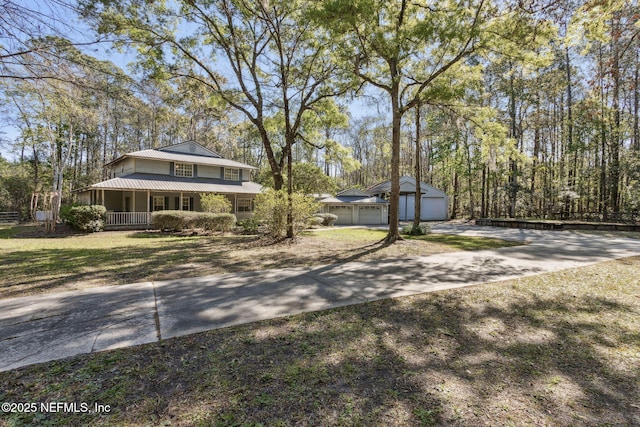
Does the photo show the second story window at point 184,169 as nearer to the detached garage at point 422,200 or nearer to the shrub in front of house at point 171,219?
the shrub in front of house at point 171,219

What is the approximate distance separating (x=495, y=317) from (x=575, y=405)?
1779 mm

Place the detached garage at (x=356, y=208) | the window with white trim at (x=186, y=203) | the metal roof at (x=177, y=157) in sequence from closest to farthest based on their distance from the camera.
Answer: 1. the metal roof at (x=177, y=157)
2. the window with white trim at (x=186, y=203)
3. the detached garage at (x=356, y=208)

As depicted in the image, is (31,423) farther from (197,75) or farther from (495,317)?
(197,75)

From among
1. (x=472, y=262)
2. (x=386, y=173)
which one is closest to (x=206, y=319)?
(x=472, y=262)

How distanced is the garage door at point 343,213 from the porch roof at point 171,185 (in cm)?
749

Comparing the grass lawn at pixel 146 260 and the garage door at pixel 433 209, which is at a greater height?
the garage door at pixel 433 209

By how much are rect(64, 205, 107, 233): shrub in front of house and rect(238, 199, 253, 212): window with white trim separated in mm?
9418

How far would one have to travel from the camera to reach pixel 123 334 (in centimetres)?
321

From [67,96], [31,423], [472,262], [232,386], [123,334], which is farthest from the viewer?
[472,262]

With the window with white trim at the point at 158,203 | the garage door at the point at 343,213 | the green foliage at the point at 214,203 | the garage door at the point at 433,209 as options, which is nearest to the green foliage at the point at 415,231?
the green foliage at the point at 214,203

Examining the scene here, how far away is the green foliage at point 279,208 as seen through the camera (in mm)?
10703

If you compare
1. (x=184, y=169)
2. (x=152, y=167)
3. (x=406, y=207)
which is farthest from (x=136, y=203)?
(x=406, y=207)

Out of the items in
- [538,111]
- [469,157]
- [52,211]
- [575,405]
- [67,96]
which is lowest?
[575,405]

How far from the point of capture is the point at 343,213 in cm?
2662
